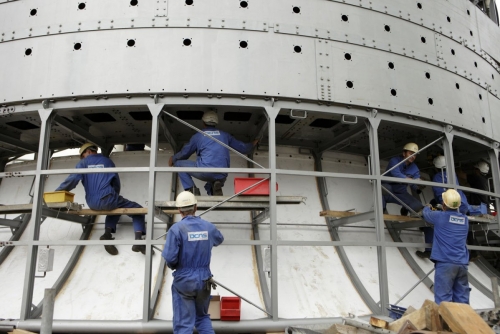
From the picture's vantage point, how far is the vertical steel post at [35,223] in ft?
20.7

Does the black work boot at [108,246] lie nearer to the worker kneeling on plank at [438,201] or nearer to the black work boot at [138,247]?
the black work boot at [138,247]

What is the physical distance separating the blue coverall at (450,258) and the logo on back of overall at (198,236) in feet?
12.4

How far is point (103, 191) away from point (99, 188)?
0.08 metres

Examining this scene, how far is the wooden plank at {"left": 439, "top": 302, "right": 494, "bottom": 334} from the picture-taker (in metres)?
4.51

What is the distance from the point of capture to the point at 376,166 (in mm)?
7184

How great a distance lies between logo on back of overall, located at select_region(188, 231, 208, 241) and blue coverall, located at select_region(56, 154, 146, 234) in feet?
8.20

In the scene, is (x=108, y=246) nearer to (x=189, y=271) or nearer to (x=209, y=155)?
(x=209, y=155)

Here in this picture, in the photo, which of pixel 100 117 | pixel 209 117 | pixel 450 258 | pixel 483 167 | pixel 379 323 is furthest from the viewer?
pixel 483 167

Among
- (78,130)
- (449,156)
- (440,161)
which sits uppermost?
(78,130)

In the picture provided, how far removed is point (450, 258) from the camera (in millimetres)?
6695

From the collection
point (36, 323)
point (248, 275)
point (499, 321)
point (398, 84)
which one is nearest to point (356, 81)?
point (398, 84)

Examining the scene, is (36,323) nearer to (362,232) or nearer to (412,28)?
(362,232)

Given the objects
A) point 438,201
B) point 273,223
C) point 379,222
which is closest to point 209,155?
point 273,223

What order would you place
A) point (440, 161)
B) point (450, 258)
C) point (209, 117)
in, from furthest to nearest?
point (440, 161) < point (209, 117) < point (450, 258)
